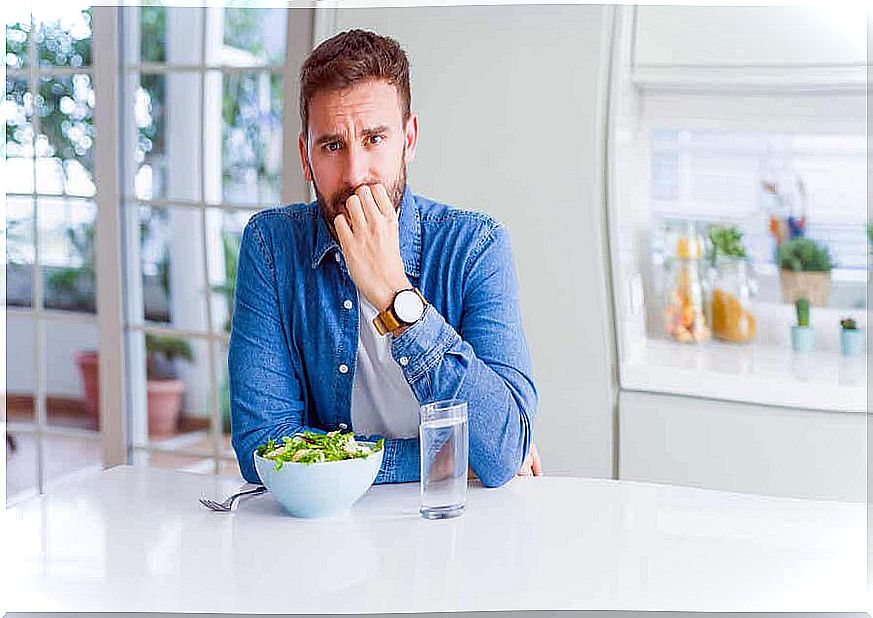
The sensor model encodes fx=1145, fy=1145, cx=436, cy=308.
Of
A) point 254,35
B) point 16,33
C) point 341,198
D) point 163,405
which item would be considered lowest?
point 163,405

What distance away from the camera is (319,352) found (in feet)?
6.20

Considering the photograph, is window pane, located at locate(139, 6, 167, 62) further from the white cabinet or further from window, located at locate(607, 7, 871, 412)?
the white cabinet

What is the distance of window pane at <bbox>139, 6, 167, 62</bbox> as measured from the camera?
583 centimetres

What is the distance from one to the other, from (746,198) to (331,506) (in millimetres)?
2178

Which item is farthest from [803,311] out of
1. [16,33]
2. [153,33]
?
[153,33]

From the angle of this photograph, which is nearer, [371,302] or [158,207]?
[371,302]

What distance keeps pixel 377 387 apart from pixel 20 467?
13.1 feet

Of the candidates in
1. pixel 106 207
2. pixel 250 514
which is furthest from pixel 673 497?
pixel 106 207

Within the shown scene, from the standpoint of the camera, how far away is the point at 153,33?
5871 mm

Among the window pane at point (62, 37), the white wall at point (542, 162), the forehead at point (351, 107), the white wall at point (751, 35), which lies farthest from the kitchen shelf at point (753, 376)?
the window pane at point (62, 37)

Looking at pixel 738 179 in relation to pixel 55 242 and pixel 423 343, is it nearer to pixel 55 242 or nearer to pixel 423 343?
pixel 423 343

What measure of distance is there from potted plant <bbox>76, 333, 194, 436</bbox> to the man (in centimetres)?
386

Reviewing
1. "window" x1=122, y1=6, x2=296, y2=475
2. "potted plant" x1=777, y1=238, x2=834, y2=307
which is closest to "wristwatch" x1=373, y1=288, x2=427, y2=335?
"potted plant" x1=777, y1=238, x2=834, y2=307

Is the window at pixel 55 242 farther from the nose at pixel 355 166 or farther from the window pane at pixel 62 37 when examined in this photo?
the nose at pixel 355 166
